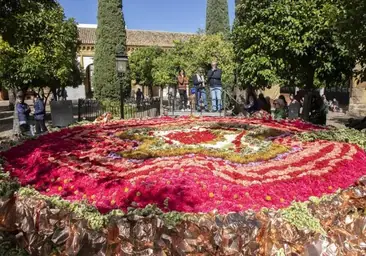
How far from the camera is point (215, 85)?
12156 mm

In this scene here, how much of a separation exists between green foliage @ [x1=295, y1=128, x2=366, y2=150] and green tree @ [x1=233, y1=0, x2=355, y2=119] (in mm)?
3575

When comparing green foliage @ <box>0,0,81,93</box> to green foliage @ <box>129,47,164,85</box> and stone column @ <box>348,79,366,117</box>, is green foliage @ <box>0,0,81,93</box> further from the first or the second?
green foliage @ <box>129,47,164,85</box>

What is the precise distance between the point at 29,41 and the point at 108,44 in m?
13.2

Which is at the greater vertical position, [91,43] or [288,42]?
[91,43]

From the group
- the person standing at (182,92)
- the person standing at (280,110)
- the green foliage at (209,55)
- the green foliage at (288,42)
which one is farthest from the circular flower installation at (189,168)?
the green foliage at (209,55)

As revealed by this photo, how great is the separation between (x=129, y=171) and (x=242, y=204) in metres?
1.76

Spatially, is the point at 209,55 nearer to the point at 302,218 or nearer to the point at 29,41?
the point at 29,41

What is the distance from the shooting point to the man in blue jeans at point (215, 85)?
11852 millimetres

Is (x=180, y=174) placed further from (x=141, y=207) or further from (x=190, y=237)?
(x=190, y=237)

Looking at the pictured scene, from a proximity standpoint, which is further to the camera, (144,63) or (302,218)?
(144,63)

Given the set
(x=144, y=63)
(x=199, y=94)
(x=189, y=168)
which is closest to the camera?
(x=189, y=168)

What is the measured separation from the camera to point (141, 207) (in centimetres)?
407

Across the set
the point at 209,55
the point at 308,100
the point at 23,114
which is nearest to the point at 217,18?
the point at 209,55

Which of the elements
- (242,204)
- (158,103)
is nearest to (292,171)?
(242,204)
